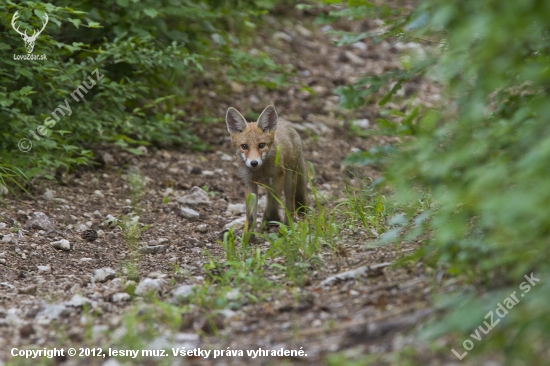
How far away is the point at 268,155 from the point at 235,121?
1.64ft

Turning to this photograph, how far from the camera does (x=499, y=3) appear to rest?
3.22m

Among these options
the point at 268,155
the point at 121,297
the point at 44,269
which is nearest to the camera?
the point at 121,297

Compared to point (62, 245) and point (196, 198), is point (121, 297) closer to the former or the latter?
point (62, 245)

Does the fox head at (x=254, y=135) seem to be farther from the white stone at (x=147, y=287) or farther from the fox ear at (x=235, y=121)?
the white stone at (x=147, y=287)

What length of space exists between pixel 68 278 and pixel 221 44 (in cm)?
441

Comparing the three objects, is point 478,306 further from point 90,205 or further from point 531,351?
point 90,205

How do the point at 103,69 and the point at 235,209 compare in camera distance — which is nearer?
the point at 235,209

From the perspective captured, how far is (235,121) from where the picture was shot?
682 cm

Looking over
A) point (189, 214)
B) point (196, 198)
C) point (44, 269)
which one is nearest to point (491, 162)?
point (44, 269)

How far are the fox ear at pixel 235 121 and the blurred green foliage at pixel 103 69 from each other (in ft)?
2.83

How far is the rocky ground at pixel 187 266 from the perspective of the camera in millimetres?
3855

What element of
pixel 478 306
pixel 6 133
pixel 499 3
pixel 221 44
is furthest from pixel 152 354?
pixel 221 44

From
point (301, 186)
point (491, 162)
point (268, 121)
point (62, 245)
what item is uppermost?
point (268, 121)

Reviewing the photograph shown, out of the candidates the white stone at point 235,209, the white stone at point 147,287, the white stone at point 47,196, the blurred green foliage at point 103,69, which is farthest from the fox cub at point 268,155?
the white stone at point 47,196
